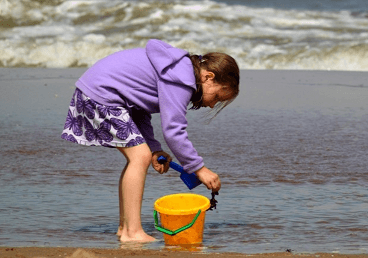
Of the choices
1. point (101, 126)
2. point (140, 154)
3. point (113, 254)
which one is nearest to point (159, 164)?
point (140, 154)

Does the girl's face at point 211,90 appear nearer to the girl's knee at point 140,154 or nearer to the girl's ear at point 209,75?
the girl's ear at point 209,75

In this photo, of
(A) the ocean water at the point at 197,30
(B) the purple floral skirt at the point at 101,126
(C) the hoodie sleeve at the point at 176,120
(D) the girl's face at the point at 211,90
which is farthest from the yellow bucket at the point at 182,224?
(A) the ocean water at the point at 197,30

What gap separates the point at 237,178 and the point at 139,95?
1.49 meters

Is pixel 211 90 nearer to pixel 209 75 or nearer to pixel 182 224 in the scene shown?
pixel 209 75

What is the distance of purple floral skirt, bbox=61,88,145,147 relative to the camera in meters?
3.14

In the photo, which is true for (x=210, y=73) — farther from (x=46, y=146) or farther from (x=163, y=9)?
(x=163, y=9)

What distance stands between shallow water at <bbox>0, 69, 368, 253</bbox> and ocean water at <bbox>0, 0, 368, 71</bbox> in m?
5.24

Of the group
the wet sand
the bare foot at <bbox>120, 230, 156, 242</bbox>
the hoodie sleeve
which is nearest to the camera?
the wet sand

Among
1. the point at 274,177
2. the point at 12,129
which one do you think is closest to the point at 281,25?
the point at 12,129

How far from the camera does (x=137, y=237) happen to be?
3086 millimetres

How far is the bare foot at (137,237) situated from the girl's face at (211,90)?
2.23ft

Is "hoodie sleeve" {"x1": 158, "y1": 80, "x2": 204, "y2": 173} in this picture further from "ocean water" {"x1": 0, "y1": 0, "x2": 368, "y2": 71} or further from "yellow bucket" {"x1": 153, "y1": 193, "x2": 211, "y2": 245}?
"ocean water" {"x1": 0, "y1": 0, "x2": 368, "y2": 71}

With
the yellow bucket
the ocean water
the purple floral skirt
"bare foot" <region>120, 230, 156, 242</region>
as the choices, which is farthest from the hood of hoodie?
the ocean water

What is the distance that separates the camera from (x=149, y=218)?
354 cm
